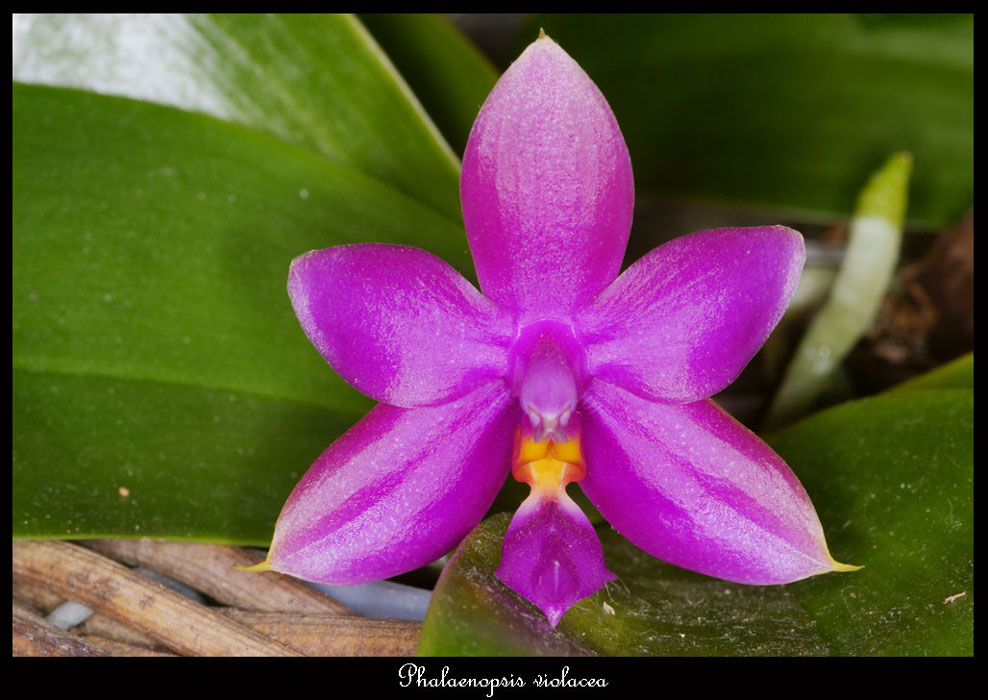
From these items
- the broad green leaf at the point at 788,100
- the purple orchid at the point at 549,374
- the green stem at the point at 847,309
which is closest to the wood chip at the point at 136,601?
the purple orchid at the point at 549,374

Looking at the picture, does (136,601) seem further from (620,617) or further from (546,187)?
(546,187)

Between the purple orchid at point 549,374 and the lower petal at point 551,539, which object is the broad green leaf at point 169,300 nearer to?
the purple orchid at point 549,374

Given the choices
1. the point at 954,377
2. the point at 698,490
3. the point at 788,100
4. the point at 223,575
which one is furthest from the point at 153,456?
the point at 788,100

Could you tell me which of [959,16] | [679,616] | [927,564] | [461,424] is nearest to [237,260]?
[461,424]

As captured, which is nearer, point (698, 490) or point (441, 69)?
point (698, 490)

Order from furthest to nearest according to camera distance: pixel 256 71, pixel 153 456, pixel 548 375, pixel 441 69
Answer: pixel 441 69, pixel 256 71, pixel 153 456, pixel 548 375

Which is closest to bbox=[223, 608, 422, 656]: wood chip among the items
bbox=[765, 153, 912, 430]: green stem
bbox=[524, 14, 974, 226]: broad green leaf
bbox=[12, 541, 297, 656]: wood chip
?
bbox=[12, 541, 297, 656]: wood chip
